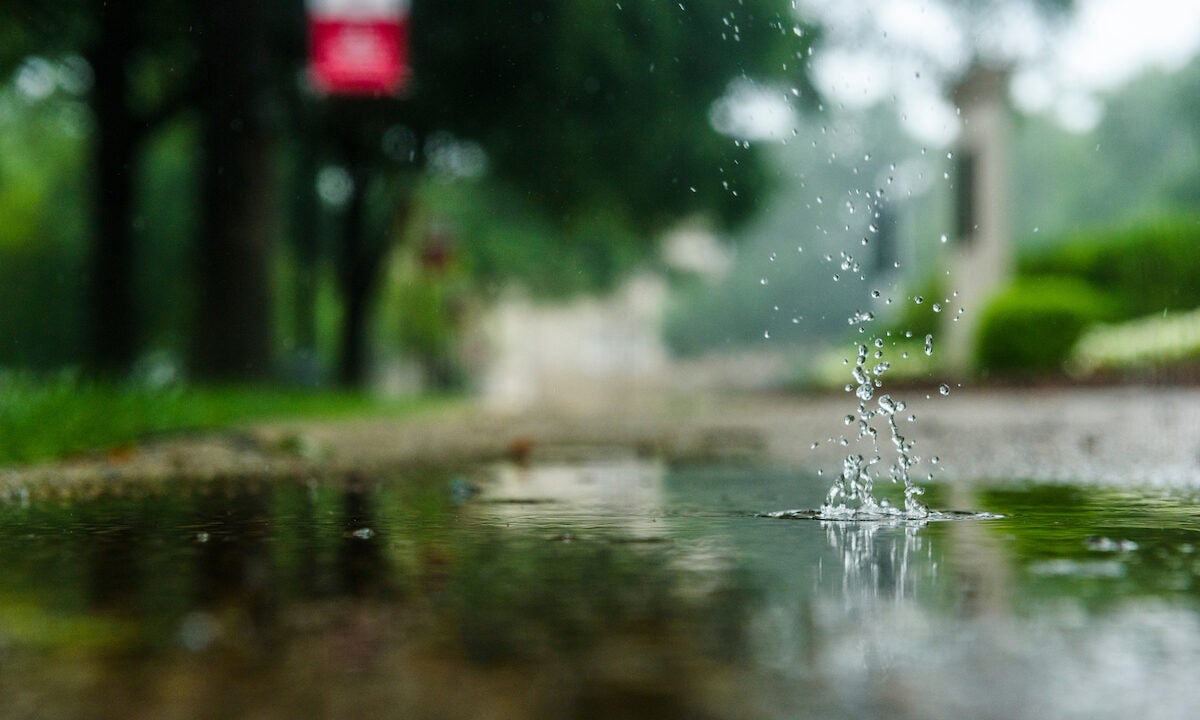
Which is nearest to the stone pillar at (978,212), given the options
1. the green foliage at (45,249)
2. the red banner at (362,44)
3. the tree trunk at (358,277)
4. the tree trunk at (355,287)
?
the tree trunk at (358,277)

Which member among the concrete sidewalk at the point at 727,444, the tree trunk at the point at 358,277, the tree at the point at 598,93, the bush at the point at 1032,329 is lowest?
the concrete sidewalk at the point at 727,444

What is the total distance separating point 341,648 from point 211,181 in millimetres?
16606

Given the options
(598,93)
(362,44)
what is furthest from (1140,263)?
(362,44)

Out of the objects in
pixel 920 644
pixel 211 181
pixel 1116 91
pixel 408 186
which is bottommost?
pixel 920 644

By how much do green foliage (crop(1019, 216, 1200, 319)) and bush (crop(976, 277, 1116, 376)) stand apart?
2840mm

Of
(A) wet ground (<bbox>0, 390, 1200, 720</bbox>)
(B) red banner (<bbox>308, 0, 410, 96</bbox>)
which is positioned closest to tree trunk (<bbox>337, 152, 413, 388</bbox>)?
(B) red banner (<bbox>308, 0, 410, 96</bbox>)

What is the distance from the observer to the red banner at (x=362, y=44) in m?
15.9

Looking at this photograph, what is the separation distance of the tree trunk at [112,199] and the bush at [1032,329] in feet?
43.4

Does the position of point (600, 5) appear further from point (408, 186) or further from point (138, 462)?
point (138, 462)

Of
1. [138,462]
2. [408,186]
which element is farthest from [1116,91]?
[138,462]

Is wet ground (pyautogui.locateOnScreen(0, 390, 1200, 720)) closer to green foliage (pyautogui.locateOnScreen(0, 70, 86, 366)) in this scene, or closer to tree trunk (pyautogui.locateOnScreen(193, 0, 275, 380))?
tree trunk (pyautogui.locateOnScreen(193, 0, 275, 380))

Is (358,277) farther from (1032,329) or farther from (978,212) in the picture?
(1032,329)

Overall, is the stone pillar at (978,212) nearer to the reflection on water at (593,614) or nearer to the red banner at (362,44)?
the red banner at (362,44)

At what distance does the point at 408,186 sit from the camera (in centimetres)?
3150
